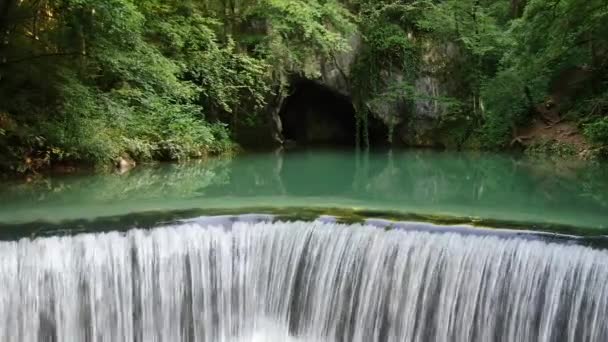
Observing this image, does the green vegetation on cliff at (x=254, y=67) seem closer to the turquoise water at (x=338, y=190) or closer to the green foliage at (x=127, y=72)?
the green foliage at (x=127, y=72)

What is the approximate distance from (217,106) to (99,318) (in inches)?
472

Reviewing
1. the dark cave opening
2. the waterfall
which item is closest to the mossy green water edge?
the waterfall

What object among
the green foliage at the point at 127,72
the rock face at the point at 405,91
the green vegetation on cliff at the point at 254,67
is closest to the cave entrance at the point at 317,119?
the rock face at the point at 405,91

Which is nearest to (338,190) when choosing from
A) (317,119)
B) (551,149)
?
(551,149)

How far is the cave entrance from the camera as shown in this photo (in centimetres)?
2447

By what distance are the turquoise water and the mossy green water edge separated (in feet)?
0.65

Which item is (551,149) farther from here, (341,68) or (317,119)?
(317,119)

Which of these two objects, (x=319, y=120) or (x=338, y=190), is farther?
(x=319, y=120)

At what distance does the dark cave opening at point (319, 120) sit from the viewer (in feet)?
78.4

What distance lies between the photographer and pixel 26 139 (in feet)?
35.9

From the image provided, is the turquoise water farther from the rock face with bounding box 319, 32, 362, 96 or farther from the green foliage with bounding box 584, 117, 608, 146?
the rock face with bounding box 319, 32, 362, 96

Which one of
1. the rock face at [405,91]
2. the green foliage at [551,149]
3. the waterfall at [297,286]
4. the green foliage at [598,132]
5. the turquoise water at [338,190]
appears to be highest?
the rock face at [405,91]

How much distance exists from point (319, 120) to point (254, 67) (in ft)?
28.6

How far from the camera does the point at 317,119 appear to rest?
25875 millimetres
